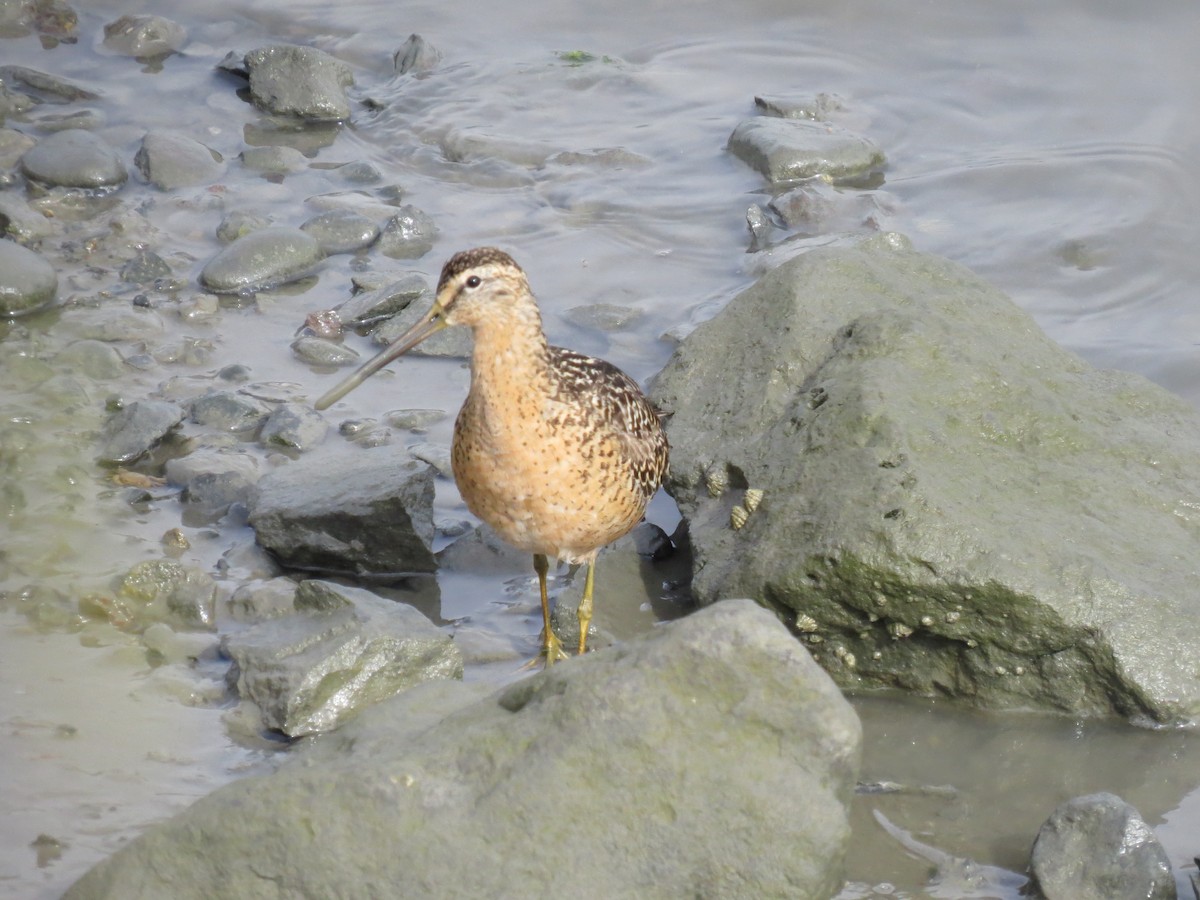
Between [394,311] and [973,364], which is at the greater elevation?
[973,364]

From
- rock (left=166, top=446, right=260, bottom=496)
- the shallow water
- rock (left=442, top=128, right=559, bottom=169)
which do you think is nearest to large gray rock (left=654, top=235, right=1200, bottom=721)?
the shallow water

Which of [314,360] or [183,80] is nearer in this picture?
[314,360]

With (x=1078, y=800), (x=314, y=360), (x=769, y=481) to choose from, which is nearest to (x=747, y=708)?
→ (x=1078, y=800)

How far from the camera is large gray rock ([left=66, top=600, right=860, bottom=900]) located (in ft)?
10.8

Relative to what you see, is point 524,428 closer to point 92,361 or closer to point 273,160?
point 92,361

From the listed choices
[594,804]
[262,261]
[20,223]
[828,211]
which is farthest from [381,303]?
[594,804]

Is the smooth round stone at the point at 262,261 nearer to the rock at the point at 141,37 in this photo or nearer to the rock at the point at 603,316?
the rock at the point at 603,316

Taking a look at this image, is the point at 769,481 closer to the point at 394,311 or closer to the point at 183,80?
the point at 394,311

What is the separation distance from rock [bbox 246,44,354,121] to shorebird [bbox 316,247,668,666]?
546 centimetres

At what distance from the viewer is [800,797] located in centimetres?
336

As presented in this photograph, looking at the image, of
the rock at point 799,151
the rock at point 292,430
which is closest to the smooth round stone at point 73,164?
the rock at point 292,430

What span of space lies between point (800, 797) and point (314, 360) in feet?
14.1

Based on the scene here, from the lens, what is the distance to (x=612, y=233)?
8.68 m

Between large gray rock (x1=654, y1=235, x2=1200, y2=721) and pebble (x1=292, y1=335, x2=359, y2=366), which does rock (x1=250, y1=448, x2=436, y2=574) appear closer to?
large gray rock (x1=654, y1=235, x2=1200, y2=721)
